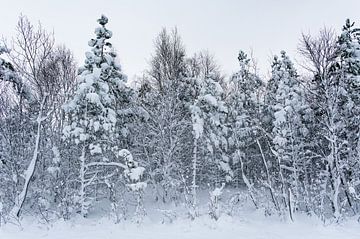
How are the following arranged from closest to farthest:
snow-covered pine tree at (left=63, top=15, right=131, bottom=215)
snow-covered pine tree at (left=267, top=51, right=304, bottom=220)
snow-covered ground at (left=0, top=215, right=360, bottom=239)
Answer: snow-covered ground at (left=0, top=215, right=360, bottom=239) < snow-covered pine tree at (left=63, top=15, right=131, bottom=215) < snow-covered pine tree at (left=267, top=51, right=304, bottom=220)

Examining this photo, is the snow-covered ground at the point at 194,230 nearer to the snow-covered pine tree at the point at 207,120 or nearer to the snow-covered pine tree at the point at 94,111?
the snow-covered pine tree at the point at 94,111

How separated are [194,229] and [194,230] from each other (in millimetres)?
133

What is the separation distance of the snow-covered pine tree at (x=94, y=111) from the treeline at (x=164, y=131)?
62mm

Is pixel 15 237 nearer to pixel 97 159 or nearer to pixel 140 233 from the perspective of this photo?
pixel 140 233

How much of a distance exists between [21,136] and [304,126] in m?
17.0

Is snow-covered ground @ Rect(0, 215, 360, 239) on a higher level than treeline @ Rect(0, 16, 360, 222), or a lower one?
lower

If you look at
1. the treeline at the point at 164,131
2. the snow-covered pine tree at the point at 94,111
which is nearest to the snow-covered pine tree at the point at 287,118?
the treeline at the point at 164,131

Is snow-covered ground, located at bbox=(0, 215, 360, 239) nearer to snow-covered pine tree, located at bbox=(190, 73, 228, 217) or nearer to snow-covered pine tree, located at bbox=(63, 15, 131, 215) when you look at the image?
snow-covered pine tree, located at bbox=(63, 15, 131, 215)

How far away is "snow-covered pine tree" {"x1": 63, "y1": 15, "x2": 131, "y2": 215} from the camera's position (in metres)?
18.8

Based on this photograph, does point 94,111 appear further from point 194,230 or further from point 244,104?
point 244,104

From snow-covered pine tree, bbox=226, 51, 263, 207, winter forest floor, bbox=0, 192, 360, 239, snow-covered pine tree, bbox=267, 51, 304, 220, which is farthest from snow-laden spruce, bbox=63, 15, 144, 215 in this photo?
snow-covered pine tree, bbox=226, 51, 263, 207

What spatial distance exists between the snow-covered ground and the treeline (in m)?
0.72

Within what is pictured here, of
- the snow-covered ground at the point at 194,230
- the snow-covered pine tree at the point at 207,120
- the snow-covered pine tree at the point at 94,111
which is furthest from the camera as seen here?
the snow-covered pine tree at the point at 207,120

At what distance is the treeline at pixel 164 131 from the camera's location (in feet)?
56.6
